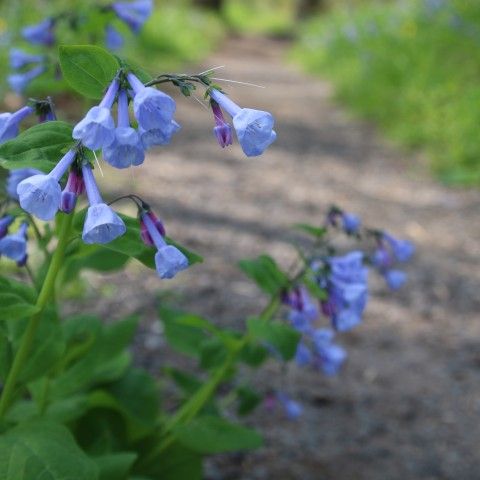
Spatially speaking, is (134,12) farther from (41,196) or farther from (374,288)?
(374,288)

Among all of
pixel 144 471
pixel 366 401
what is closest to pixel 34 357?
pixel 144 471

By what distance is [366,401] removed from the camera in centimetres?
256

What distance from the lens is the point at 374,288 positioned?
3.54 m

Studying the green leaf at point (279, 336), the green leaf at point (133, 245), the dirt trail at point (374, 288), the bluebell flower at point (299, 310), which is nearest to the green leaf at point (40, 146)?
the green leaf at point (133, 245)

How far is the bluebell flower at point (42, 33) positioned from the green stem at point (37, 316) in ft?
3.44

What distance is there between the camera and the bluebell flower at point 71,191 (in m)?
1.08

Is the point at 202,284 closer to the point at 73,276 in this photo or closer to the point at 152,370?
the point at 152,370

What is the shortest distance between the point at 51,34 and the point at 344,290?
113 cm

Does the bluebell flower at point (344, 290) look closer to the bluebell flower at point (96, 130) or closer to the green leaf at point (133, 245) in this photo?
the green leaf at point (133, 245)

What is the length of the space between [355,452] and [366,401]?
1.06ft

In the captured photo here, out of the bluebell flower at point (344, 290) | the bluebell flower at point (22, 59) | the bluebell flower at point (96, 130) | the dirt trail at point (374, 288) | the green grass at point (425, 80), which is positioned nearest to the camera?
the bluebell flower at point (96, 130)

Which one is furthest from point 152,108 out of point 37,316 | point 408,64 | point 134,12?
point 408,64

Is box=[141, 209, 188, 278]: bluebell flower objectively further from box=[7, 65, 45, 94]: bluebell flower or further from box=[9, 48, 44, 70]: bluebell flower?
box=[9, 48, 44, 70]: bluebell flower

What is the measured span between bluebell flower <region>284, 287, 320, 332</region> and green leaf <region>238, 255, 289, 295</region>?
28mm
